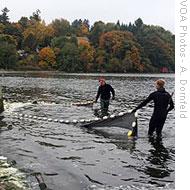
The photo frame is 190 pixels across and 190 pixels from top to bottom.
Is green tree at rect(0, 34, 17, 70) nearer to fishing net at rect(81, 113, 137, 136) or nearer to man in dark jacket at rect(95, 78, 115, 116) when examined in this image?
man in dark jacket at rect(95, 78, 115, 116)

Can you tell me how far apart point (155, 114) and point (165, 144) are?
1230 mm

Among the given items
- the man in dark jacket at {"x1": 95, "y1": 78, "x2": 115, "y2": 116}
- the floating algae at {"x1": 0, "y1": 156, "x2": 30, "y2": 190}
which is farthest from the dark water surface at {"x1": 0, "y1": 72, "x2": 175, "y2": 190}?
the man in dark jacket at {"x1": 95, "y1": 78, "x2": 115, "y2": 116}

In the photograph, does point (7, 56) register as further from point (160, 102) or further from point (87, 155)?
point (87, 155)

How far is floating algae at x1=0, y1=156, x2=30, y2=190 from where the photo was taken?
923 cm

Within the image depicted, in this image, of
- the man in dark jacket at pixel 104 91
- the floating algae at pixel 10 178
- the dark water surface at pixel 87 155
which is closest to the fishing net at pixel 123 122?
the dark water surface at pixel 87 155

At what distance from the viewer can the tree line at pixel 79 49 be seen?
136 metres

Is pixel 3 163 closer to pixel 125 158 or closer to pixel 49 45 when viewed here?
pixel 125 158

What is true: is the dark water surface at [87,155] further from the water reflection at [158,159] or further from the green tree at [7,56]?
the green tree at [7,56]

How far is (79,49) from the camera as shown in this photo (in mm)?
142625

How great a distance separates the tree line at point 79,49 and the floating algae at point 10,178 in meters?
112

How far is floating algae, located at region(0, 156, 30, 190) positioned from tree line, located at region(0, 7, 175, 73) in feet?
366

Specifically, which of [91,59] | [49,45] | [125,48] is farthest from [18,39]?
[125,48]

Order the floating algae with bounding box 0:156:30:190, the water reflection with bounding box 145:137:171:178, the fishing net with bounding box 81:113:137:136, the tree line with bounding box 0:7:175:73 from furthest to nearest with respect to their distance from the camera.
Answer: the tree line with bounding box 0:7:175:73
the fishing net with bounding box 81:113:137:136
the water reflection with bounding box 145:137:171:178
the floating algae with bounding box 0:156:30:190

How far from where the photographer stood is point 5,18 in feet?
598
